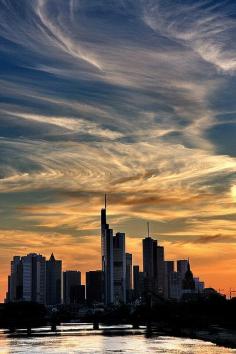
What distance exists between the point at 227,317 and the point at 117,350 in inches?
2760

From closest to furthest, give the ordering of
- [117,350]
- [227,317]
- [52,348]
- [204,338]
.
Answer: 1. [117,350]
2. [52,348]
3. [204,338]
4. [227,317]

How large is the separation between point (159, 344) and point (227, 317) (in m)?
53.3

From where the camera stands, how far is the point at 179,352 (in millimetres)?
126250

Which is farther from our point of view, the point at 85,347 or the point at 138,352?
the point at 85,347

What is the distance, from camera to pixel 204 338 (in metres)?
160

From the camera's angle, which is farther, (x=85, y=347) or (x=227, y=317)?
(x=227, y=317)

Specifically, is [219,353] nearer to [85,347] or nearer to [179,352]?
[179,352]

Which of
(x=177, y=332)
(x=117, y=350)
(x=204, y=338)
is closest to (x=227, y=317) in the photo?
(x=177, y=332)

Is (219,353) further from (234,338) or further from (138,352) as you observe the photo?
(234,338)

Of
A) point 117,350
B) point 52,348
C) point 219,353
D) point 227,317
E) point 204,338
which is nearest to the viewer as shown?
point 219,353

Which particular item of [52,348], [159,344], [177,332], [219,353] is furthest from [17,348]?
[177,332]

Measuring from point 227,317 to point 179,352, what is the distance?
72940 millimetres

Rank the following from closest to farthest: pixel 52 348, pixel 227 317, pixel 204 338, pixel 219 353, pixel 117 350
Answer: pixel 219 353, pixel 117 350, pixel 52 348, pixel 204 338, pixel 227 317

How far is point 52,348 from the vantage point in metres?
143
